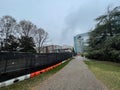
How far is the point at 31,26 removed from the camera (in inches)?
2506

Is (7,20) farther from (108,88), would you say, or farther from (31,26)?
(108,88)

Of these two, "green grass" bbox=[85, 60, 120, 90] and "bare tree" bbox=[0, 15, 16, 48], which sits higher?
"bare tree" bbox=[0, 15, 16, 48]

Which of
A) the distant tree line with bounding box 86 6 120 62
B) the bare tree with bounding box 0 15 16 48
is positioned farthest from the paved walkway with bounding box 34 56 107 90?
the bare tree with bounding box 0 15 16 48

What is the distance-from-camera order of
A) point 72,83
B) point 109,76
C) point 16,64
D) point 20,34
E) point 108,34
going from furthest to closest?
point 20,34 → point 108,34 → point 109,76 → point 16,64 → point 72,83

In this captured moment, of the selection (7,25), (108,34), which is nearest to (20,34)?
(7,25)

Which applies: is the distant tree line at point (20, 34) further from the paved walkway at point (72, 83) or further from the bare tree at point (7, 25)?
the paved walkway at point (72, 83)

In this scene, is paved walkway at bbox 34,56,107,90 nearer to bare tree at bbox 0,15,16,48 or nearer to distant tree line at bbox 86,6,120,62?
distant tree line at bbox 86,6,120,62

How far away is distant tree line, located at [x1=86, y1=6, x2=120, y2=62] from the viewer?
31672 millimetres

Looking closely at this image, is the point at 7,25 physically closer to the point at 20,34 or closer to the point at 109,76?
the point at 20,34

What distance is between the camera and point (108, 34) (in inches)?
1491

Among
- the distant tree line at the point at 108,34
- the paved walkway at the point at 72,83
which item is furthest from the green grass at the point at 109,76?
the distant tree line at the point at 108,34

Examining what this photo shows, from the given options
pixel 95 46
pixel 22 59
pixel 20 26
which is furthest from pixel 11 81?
pixel 20 26

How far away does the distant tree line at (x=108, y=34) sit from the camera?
104ft

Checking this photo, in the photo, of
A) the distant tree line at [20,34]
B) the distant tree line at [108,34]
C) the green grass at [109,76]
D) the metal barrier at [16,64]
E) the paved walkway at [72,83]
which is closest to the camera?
the paved walkway at [72,83]
